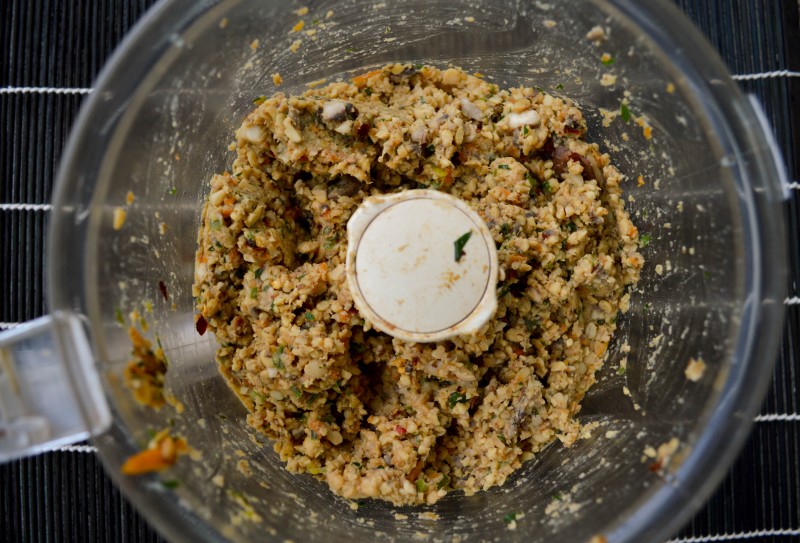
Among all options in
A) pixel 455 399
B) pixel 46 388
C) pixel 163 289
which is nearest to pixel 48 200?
pixel 163 289

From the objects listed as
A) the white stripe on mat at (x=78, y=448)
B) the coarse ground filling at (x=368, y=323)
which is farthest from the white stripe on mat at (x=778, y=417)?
the white stripe on mat at (x=78, y=448)

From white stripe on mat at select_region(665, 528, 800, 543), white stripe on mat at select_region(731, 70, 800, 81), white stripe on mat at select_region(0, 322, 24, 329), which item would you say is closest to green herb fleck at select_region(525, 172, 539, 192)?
white stripe on mat at select_region(731, 70, 800, 81)

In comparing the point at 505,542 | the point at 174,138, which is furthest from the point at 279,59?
the point at 505,542

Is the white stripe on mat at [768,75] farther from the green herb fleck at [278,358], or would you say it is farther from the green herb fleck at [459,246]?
the green herb fleck at [278,358]

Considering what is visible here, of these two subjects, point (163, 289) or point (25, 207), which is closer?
point (163, 289)

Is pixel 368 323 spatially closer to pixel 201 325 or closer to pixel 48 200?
pixel 201 325

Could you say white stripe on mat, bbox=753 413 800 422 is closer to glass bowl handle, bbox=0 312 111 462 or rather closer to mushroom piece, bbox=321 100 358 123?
mushroom piece, bbox=321 100 358 123

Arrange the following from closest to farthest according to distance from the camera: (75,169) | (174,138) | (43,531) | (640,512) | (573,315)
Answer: (75,169), (640,512), (174,138), (573,315), (43,531)

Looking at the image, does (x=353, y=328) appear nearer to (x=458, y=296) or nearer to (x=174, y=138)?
(x=458, y=296)
